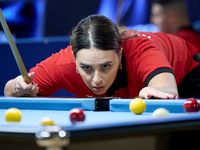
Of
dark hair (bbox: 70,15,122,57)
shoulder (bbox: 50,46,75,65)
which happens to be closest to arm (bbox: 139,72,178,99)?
dark hair (bbox: 70,15,122,57)

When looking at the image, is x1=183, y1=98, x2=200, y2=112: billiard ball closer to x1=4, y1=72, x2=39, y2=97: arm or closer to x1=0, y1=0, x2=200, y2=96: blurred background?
x1=4, y1=72, x2=39, y2=97: arm

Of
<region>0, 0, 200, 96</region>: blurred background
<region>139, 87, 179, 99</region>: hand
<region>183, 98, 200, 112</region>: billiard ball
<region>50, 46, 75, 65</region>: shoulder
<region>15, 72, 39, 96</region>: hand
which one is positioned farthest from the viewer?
<region>0, 0, 200, 96</region>: blurred background

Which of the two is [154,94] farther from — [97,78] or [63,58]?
[63,58]

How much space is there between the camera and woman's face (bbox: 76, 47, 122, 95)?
6.94 ft

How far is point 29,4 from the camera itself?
4.95m

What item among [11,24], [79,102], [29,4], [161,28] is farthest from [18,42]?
[79,102]

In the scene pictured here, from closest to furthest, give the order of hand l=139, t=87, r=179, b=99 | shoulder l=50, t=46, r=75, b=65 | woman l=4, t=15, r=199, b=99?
hand l=139, t=87, r=179, b=99 → woman l=4, t=15, r=199, b=99 → shoulder l=50, t=46, r=75, b=65

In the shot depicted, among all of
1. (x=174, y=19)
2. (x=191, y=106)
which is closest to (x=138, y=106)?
(x=191, y=106)

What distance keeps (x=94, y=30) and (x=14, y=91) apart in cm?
87

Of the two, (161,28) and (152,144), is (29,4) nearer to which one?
(161,28)

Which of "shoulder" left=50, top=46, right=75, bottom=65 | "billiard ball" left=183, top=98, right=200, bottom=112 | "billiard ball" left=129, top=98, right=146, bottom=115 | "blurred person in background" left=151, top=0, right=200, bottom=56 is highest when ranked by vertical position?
"blurred person in background" left=151, top=0, right=200, bottom=56

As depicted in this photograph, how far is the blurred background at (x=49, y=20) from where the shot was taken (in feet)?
14.5

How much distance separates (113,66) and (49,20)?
2978 millimetres

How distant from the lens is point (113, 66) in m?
2.19
